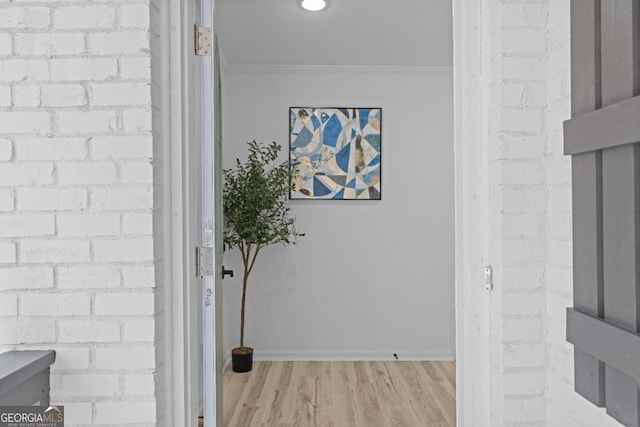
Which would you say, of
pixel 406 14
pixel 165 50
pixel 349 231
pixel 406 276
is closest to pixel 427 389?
pixel 406 276

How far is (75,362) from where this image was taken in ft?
4.61

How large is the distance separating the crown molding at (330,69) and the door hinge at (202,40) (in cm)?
239

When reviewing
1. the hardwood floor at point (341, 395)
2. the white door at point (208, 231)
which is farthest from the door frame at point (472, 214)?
the hardwood floor at point (341, 395)

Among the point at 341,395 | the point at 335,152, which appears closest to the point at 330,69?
the point at 335,152

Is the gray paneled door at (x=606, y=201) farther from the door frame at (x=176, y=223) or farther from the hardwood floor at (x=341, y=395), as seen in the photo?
the hardwood floor at (x=341, y=395)

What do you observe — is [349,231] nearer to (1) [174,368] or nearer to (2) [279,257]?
(2) [279,257]

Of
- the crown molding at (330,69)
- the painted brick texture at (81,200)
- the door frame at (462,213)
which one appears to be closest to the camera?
the painted brick texture at (81,200)

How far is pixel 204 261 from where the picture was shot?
1618 millimetres

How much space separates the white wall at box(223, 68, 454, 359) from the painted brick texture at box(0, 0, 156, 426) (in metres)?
2.54

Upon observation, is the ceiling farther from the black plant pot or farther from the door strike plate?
the black plant pot

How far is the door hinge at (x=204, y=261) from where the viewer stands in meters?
1.61

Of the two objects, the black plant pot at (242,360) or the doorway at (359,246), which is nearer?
the black plant pot at (242,360)

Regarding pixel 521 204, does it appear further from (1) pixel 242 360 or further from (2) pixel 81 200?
(1) pixel 242 360

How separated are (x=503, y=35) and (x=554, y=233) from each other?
609 millimetres
